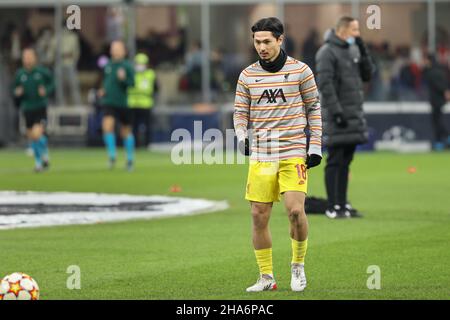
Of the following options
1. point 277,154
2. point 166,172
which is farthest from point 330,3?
point 277,154

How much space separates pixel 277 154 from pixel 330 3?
27510mm

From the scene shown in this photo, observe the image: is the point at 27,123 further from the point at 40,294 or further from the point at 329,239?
the point at 40,294

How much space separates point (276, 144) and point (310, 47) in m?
26.8

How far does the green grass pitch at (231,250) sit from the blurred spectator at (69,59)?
16.2 metres

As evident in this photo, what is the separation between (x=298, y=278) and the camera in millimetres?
10539

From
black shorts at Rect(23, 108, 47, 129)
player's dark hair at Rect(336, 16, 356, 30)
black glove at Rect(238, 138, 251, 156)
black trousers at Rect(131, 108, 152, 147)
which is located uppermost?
player's dark hair at Rect(336, 16, 356, 30)

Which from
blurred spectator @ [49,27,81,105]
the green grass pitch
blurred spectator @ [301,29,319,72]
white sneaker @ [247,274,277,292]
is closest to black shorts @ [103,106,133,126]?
the green grass pitch

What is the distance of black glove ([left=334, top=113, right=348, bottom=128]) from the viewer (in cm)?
1609

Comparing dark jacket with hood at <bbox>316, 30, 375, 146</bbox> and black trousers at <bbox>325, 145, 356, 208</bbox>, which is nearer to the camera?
dark jacket with hood at <bbox>316, 30, 375, 146</bbox>

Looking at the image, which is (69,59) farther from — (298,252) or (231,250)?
(298,252)

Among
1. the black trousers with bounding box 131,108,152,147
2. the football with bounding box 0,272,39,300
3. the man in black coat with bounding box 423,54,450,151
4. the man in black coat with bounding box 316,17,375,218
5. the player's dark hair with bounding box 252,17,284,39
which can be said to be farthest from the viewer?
the black trousers with bounding box 131,108,152,147

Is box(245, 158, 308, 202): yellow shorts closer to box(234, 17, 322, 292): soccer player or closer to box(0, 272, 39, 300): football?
box(234, 17, 322, 292): soccer player

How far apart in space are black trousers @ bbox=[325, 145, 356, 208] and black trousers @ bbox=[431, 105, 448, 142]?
16.7 metres

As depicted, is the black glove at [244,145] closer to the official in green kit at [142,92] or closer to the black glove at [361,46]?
the black glove at [361,46]
